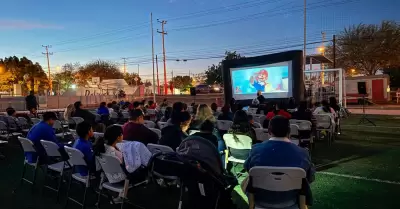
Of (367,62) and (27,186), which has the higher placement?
(367,62)

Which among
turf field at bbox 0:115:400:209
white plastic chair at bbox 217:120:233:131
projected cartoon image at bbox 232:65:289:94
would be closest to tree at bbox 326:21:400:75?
projected cartoon image at bbox 232:65:289:94

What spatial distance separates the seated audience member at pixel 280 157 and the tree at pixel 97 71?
167ft

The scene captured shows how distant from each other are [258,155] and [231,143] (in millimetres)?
1904

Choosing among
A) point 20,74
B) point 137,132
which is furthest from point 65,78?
point 137,132

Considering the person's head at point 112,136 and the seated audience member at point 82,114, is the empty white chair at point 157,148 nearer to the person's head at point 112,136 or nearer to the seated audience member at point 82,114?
the person's head at point 112,136

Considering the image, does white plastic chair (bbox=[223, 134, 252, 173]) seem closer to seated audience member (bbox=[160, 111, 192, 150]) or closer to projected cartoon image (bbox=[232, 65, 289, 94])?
seated audience member (bbox=[160, 111, 192, 150])

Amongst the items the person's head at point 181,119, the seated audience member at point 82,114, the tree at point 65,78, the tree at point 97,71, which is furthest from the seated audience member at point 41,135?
the tree at point 97,71

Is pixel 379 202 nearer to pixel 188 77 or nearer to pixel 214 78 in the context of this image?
A: pixel 214 78

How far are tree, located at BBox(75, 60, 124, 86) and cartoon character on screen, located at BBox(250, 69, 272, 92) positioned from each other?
41.1 metres

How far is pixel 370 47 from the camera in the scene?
29.2 m

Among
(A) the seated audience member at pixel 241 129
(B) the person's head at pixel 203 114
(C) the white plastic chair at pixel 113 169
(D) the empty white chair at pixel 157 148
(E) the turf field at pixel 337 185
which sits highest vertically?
(B) the person's head at pixel 203 114

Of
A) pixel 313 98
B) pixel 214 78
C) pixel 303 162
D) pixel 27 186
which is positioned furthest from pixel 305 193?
pixel 214 78

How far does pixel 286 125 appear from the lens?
241 cm

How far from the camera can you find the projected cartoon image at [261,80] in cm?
1355
